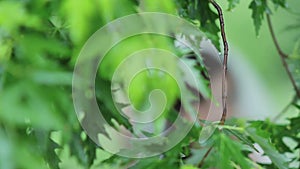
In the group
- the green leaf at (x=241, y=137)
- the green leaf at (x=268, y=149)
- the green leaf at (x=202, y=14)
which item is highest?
the green leaf at (x=202, y=14)

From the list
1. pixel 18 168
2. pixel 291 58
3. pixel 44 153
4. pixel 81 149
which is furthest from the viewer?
pixel 291 58

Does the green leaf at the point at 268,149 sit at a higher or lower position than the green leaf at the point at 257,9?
lower

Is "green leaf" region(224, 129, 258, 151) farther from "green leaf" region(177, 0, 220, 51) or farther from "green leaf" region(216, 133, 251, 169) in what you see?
"green leaf" region(177, 0, 220, 51)

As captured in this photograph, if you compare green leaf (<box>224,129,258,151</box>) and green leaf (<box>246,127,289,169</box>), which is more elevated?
green leaf (<box>224,129,258,151</box>)

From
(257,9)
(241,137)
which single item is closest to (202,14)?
(257,9)

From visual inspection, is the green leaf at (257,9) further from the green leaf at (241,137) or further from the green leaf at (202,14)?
the green leaf at (241,137)

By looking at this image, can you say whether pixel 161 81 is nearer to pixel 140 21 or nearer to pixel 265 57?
pixel 140 21

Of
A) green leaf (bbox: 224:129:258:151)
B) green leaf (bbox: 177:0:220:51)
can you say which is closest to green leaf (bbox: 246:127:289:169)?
green leaf (bbox: 224:129:258:151)

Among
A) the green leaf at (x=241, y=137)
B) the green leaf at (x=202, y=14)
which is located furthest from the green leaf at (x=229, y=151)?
the green leaf at (x=202, y=14)

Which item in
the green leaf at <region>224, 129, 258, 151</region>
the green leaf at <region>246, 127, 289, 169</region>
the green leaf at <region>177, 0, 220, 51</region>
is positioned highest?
the green leaf at <region>177, 0, 220, 51</region>

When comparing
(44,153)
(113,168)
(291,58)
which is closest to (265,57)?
(291,58)

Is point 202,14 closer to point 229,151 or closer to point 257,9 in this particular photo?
point 257,9
